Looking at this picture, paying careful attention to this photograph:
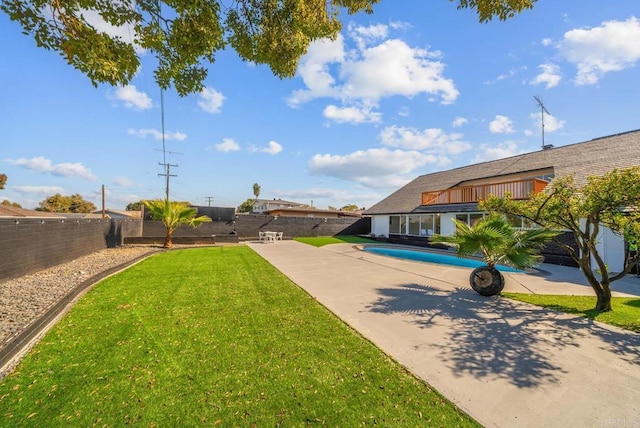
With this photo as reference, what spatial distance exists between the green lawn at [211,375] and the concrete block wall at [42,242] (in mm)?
3496

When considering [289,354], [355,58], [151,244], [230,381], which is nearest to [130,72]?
[230,381]

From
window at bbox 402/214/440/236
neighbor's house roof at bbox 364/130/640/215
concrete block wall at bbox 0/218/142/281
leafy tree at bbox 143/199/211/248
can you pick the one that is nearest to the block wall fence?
concrete block wall at bbox 0/218/142/281

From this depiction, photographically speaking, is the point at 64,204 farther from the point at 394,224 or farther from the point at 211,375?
the point at 211,375

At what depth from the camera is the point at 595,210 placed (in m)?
4.86

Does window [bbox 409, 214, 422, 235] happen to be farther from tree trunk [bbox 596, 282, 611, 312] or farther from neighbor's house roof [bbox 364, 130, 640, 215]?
tree trunk [bbox 596, 282, 611, 312]

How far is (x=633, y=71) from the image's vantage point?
8664 millimetres

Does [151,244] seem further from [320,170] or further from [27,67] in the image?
[320,170]

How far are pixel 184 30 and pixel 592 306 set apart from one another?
917cm

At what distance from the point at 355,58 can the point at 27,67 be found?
8958mm

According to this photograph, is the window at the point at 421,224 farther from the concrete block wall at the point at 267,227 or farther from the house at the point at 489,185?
the concrete block wall at the point at 267,227

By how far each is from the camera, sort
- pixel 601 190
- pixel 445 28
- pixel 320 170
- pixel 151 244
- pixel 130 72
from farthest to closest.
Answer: pixel 320 170
pixel 151 244
pixel 445 28
pixel 601 190
pixel 130 72

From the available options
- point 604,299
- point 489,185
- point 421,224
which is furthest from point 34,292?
point 421,224

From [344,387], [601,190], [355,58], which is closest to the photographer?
[344,387]

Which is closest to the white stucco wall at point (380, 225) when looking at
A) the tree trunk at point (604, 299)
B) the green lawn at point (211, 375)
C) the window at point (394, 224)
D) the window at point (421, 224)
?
the window at point (394, 224)
